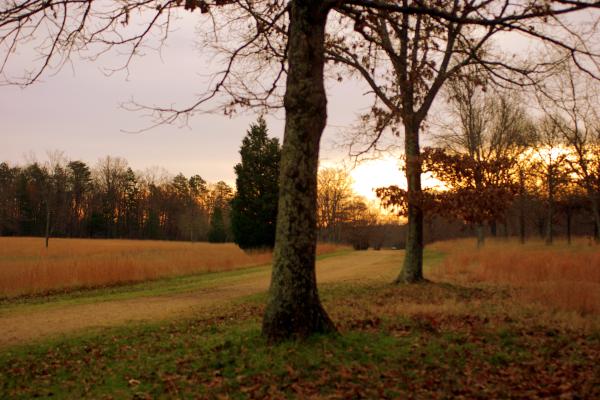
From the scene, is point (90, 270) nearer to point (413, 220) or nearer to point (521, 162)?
point (413, 220)

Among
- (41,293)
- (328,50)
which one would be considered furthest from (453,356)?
(41,293)

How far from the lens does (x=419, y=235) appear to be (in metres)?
14.9

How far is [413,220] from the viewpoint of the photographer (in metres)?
14.7

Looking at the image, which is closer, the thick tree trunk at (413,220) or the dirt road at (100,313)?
the dirt road at (100,313)

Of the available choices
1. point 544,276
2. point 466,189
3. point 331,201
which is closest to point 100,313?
point 466,189

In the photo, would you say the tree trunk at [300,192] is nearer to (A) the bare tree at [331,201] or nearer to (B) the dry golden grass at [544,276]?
(B) the dry golden grass at [544,276]

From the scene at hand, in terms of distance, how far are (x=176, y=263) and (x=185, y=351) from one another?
63.0 feet

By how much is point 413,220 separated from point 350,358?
9235 millimetres

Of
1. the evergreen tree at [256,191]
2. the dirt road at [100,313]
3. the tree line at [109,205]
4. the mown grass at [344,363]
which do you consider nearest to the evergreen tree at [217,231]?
the tree line at [109,205]

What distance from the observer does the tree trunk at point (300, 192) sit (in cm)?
659

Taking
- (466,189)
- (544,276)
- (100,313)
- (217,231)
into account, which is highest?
(466,189)

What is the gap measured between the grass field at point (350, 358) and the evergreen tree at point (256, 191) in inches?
1022

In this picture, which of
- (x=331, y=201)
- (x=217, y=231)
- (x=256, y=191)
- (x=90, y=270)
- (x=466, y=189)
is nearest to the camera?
(x=466, y=189)

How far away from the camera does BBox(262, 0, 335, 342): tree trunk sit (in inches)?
260
